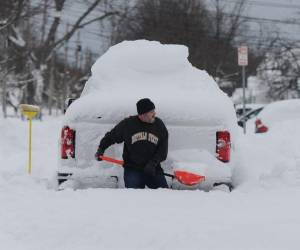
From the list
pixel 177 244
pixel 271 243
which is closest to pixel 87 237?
pixel 177 244

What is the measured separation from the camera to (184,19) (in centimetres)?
3534

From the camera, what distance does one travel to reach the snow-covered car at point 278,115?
13102mm

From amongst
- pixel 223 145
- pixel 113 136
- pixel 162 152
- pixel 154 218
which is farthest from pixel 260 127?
pixel 154 218

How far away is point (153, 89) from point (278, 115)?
Answer: 7.96 metres

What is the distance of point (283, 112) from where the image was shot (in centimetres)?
1348

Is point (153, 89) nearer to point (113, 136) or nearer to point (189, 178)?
point (113, 136)

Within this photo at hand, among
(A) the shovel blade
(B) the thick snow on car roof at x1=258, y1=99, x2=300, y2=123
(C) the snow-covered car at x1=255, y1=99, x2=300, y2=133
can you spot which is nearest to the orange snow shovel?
(A) the shovel blade

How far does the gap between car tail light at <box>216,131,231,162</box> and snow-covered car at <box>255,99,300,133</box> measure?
24.7 ft

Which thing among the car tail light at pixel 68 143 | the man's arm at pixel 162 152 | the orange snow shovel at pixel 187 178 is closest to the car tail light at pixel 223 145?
the orange snow shovel at pixel 187 178

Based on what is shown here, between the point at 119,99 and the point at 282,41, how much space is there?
99.3 feet

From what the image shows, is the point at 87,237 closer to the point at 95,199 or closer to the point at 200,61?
the point at 95,199

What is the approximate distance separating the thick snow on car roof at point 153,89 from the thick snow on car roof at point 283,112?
6724 mm

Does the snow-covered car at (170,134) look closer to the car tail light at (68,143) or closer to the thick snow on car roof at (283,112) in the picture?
the car tail light at (68,143)

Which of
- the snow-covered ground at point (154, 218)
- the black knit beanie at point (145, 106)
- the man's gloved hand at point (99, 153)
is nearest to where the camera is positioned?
the snow-covered ground at point (154, 218)
